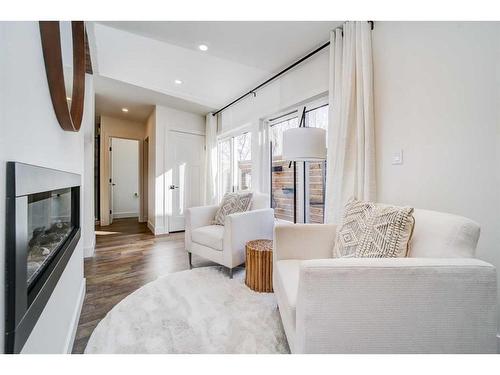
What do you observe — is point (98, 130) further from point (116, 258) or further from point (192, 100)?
point (116, 258)

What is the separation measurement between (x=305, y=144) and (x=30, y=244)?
5.63 ft

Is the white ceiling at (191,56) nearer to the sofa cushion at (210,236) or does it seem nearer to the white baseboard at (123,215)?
the sofa cushion at (210,236)

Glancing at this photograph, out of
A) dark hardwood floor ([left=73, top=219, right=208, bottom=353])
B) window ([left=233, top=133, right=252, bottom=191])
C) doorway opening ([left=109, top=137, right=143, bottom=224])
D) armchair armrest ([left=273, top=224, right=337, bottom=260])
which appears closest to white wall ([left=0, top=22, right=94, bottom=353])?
dark hardwood floor ([left=73, top=219, right=208, bottom=353])

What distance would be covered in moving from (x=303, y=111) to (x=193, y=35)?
1.39 m

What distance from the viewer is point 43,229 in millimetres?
986

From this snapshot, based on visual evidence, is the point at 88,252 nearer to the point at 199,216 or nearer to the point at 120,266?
the point at 120,266

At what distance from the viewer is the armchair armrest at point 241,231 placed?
2.17 metres

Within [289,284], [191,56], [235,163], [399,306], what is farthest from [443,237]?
[235,163]

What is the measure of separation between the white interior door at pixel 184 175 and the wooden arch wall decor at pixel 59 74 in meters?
3.21

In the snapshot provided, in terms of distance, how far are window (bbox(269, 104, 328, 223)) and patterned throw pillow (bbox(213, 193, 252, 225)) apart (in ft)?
2.05

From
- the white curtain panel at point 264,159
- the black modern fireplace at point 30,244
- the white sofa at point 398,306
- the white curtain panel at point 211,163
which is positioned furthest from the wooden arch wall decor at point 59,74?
the white curtain panel at point 211,163

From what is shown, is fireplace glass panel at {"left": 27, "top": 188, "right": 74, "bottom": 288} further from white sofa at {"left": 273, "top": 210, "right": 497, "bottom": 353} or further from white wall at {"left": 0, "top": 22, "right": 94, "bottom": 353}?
white sofa at {"left": 273, "top": 210, "right": 497, "bottom": 353}

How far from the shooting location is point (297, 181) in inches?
111

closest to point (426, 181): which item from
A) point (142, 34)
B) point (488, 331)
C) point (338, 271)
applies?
point (488, 331)
